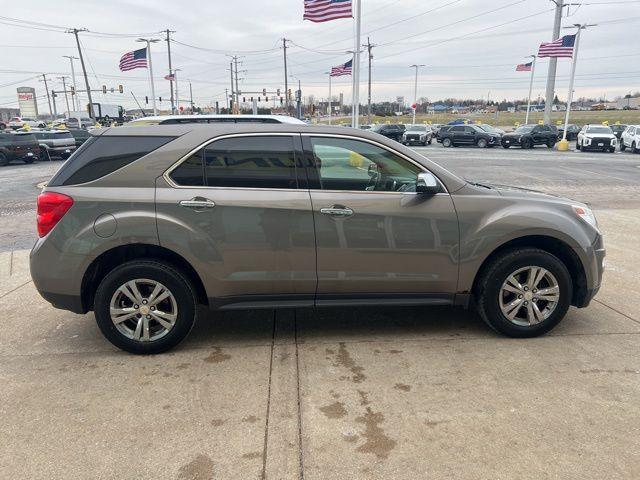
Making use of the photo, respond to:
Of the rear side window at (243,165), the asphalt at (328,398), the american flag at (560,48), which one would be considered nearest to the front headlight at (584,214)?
the asphalt at (328,398)

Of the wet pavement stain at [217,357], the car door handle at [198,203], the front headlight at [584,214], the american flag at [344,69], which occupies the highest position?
the american flag at [344,69]

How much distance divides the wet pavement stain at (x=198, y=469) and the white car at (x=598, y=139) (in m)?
32.4

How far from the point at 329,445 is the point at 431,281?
1.64 m

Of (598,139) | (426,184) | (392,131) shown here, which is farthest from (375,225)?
(392,131)

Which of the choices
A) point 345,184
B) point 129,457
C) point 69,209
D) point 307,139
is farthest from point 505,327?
point 69,209

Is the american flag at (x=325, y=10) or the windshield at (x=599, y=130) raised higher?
the american flag at (x=325, y=10)

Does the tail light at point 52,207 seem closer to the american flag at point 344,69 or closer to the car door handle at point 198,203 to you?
the car door handle at point 198,203

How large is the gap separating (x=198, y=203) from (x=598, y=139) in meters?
31.5

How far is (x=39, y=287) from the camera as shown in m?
3.78

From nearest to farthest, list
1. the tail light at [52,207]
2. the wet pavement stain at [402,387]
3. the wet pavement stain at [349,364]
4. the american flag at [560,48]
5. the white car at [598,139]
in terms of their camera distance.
→ the wet pavement stain at [402,387] < the wet pavement stain at [349,364] < the tail light at [52,207] < the american flag at [560,48] < the white car at [598,139]

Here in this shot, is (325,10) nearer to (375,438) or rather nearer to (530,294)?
(530,294)

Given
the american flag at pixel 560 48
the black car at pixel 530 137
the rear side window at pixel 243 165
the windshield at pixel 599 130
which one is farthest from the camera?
the black car at pixel 530 137

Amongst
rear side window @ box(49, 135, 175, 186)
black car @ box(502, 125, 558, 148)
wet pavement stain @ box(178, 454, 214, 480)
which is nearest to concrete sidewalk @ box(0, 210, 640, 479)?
wet pavement stain @ box(178, 454, 214, 480)

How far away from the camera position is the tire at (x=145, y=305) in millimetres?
3697
